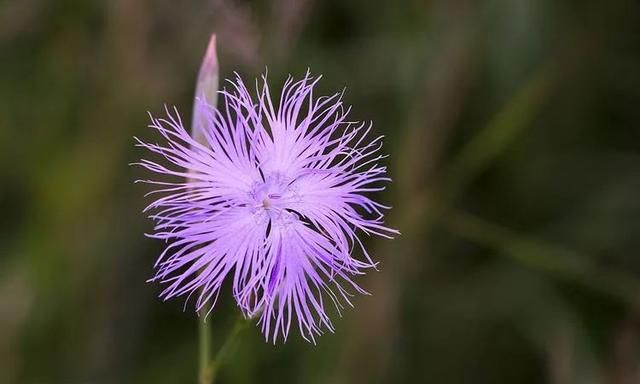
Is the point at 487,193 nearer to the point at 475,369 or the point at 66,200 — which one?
the point at 475,369

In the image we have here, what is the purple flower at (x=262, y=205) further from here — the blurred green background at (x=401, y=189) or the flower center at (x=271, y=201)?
the blurred green background at (x=401, y=189)

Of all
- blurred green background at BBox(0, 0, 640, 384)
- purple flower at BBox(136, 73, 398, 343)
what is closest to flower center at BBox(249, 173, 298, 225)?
purple flower at BBox(136, 73, 398, 343)

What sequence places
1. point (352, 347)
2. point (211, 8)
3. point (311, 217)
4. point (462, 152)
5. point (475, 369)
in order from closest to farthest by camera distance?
point (311, 217)
point (211, 8)
point (352, 347)
point (462, 152)
point (475, 369)

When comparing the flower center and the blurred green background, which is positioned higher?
the blurred green background

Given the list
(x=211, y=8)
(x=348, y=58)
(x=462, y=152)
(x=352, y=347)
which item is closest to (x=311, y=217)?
(x=211, y=8)

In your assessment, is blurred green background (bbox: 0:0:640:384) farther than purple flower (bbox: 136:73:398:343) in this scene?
Yes

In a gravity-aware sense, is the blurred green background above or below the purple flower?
above

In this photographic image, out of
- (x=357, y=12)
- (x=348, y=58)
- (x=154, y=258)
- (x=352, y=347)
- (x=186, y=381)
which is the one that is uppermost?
(x=357, y=12)

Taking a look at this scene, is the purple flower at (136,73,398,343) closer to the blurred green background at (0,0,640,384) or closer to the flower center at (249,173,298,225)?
the flower center at (249,173,298,225)
